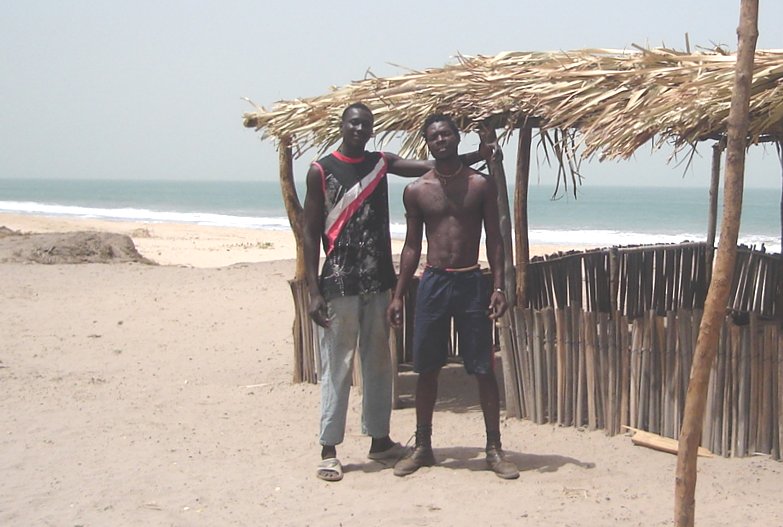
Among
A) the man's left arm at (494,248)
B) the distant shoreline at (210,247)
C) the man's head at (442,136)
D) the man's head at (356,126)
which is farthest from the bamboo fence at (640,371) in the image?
the distant shoreline at (210,247)

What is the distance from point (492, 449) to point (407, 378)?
7.20 ft

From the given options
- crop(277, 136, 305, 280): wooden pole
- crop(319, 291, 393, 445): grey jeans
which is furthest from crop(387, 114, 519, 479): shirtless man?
crop(277, 136, 305, 280): wooden pole

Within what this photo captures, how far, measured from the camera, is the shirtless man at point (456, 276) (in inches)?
171

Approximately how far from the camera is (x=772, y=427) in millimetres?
4449

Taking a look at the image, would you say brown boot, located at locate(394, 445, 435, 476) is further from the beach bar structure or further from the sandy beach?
the beach bar structure

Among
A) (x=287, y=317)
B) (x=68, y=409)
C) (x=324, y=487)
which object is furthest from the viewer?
(x=287, y=317)

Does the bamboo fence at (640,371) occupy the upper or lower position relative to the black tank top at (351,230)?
lower

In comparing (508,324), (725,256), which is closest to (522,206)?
(508,324)

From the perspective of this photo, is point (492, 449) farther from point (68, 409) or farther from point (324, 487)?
point (68, 409)

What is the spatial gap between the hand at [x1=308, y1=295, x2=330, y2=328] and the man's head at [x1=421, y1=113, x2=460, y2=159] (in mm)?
903

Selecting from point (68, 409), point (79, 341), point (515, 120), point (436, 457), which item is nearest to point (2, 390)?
point (68, 409)

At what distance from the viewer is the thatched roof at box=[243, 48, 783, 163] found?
4.35 meters

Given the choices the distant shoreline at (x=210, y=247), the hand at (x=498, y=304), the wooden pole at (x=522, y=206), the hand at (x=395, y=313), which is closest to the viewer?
the hand at (x=498, y=304)

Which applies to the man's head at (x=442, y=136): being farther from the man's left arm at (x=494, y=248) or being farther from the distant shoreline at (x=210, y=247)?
the distant shoreline at (x=210, y=247)
